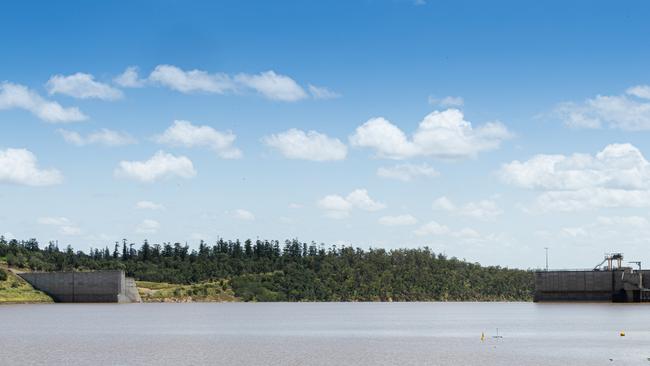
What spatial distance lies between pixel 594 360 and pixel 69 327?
10211 centimetres

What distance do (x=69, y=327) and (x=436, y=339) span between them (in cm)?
7090

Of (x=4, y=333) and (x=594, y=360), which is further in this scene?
(x=4, y=333)

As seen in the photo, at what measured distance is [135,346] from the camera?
355ft

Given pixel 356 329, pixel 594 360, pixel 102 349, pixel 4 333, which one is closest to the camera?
pixel 594 360

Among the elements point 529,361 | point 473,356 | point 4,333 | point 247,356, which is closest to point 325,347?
point 247,356

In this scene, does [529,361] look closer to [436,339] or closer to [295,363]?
[295,363]

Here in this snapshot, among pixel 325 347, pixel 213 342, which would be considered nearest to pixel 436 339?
pixel 325 347

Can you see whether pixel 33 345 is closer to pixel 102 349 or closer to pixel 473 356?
pixel 102 349

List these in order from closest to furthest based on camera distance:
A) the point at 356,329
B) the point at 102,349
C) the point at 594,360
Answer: the point at 594,360, the point at 102,349, the point at 356,329

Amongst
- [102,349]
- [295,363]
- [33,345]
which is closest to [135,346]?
[102,349]

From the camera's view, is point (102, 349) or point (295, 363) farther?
point (102, 349)

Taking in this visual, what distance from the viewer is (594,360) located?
8488 cm

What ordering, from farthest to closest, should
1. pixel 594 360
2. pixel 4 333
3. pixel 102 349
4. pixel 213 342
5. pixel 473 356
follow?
pixel 4 333 → pixel 213 342 → pixel 102 349 → pixel 473 356 → pixel 594 360

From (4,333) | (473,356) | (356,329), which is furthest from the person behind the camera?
(356,329)
